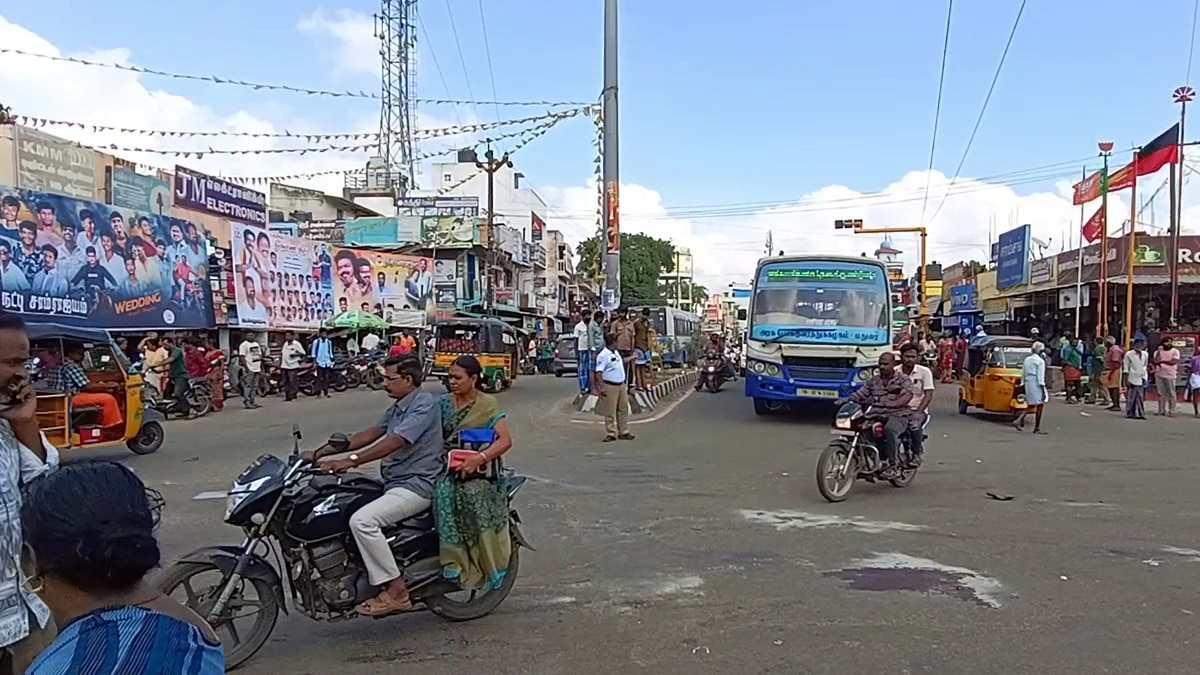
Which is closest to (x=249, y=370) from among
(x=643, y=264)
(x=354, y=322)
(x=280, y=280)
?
(x=354, y=322)

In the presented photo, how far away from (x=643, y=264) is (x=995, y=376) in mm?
67436

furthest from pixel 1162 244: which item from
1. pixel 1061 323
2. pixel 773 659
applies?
pixel 773 659

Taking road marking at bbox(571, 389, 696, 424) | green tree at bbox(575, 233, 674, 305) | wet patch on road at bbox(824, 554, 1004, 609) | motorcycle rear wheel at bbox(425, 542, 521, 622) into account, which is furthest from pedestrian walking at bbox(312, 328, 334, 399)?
green tree at bbox(575, 233, 674, 305)

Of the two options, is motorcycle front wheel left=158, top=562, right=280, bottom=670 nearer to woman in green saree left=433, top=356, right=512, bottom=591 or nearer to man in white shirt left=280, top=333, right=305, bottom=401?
woman in green saree left=433, top=356, right=512, bottom=591

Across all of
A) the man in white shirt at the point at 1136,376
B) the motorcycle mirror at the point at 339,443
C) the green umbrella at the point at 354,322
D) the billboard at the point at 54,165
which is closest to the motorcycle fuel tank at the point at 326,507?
the motorcycle mirror at the point at 339,443

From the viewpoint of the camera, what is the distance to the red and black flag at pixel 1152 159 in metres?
24.1

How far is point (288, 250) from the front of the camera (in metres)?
31.1

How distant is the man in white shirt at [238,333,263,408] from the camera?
21.7 m

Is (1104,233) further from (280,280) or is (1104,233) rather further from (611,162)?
(280,280)

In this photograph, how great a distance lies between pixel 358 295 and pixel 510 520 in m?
31.1

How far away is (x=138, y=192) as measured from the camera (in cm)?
2639

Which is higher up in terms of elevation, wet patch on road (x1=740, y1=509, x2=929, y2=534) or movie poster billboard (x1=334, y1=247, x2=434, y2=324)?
movie poster billboard (x1=334, y1=247, x2=434, y2=324)

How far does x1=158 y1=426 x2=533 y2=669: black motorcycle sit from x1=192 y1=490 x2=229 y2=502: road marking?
471 centimetres

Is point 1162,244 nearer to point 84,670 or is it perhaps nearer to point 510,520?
point 510,520
